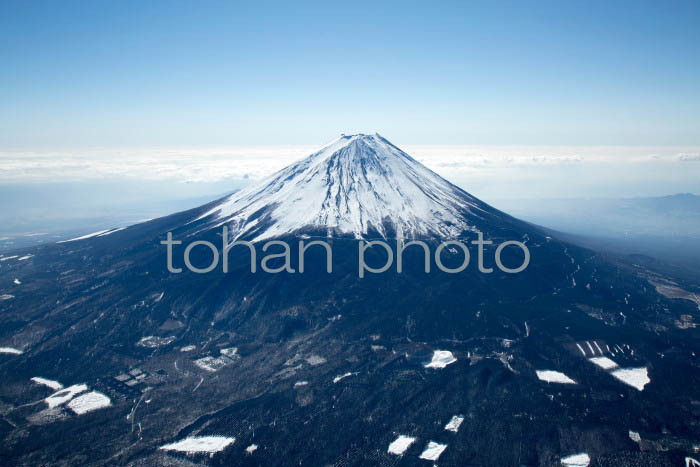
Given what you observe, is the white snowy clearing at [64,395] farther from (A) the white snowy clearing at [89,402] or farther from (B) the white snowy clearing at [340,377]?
(B) the white snowy clearing at [340,377]

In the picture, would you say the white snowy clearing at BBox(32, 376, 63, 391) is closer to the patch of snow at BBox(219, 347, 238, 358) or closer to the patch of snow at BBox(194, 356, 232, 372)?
the patch of snow at BBox(194, 356, 232, 372)

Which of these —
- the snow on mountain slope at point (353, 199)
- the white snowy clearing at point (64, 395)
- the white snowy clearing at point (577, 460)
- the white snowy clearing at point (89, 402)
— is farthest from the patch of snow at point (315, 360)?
the snow on mountain slope at point (353, 199)

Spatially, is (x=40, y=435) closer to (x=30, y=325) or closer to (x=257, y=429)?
(x=257, y=429)

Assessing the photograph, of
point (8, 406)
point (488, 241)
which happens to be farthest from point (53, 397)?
point (488, 241)

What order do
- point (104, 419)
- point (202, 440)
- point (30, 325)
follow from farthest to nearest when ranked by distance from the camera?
1. point (30, 325)
2. point (104, 419)
3. point (202, 440)

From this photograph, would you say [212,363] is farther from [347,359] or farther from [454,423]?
[454,423]

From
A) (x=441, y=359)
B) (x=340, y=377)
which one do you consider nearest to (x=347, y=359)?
(x=340, y=377)
